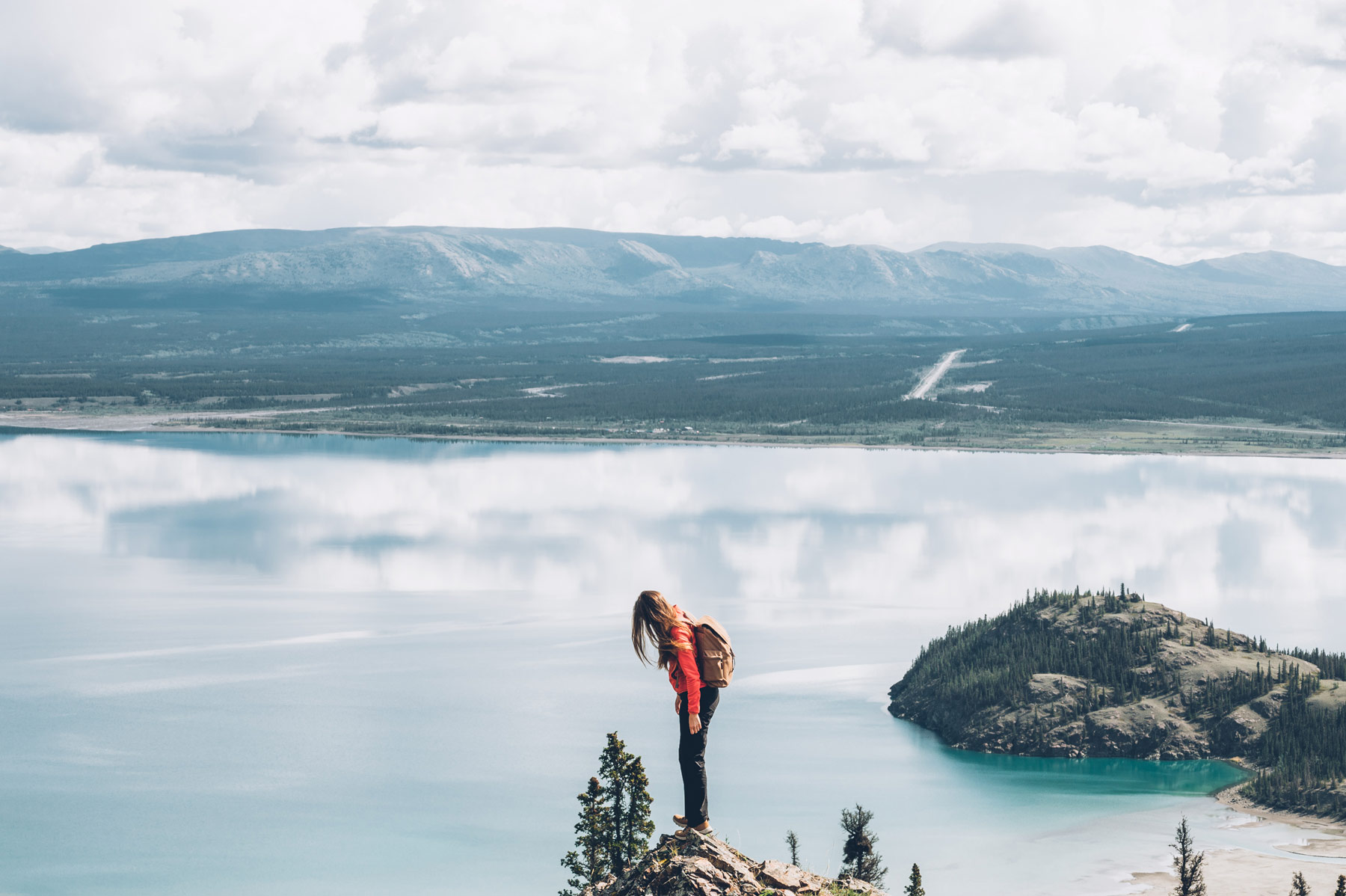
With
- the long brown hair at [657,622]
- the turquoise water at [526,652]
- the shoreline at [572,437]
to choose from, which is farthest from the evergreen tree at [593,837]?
the shoreline at [572,437]

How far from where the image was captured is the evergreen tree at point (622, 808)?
2822 cm

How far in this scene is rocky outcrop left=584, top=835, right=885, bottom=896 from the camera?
15344mm

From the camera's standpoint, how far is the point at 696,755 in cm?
1492

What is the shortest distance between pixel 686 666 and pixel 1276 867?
23.4m

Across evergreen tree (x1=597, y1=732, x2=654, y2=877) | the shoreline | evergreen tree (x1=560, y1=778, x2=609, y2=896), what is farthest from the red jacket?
the shoreline

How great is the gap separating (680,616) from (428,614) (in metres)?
50.7

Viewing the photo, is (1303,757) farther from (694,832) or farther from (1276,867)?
(694,832)

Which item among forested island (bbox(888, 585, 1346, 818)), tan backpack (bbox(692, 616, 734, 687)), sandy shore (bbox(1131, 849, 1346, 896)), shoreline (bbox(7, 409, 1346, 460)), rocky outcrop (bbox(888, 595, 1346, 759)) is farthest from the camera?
shoreline (bbox(7, 409, 1346, 460))

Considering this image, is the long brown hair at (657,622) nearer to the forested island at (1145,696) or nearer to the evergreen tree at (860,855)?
the evergreen tree at (860,855)

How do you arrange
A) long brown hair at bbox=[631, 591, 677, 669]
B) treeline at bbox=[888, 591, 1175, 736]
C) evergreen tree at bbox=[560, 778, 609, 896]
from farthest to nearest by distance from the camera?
treeline at bbox=[888, 591, 1175, 736]
evergreen tree at bbox=[560, 778, 609, 896]
long brown hair at bbox=[631, 591, 677, 669]

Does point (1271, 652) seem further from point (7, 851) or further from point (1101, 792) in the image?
point (7, 851)

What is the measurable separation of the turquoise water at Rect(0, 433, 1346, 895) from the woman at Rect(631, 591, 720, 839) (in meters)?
19.4

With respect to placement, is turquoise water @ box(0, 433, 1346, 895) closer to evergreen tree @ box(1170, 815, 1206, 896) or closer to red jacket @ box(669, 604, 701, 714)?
evergreen tree @ box(1170, 815, 1206, 896)

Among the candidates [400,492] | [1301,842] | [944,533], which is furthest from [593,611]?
[400,492]
